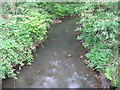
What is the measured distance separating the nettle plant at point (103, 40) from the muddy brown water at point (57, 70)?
0.42 m

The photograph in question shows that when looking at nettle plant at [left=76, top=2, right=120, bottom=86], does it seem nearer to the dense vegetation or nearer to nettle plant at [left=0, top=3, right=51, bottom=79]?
the dense vegetation

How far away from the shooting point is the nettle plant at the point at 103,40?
168 inches

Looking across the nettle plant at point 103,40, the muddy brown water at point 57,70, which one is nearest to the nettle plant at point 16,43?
the muddy brown water at point 57,70

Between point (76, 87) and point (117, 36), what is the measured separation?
7.77 ft

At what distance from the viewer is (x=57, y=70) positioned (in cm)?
470

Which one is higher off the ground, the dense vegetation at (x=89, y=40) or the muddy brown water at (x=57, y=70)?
the dense vegetation at (x=89, y=40)

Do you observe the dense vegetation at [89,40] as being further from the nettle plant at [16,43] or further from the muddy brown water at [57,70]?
the muddy brown water at [57,70]

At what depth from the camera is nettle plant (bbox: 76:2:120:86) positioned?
4265 mm

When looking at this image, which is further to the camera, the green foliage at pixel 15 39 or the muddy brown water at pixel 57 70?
the green foliage at pixel 15 39

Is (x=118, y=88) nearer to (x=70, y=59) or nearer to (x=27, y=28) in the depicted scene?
(x=70, y=59)

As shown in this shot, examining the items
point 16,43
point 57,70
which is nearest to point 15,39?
point 16,43

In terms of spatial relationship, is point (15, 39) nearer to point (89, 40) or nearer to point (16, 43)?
point (16, 43)

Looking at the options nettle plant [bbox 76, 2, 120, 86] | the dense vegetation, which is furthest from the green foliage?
nettle plant [bbox 76, 2, 120, 86]

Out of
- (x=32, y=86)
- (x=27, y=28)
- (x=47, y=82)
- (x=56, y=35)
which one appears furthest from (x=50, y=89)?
(x=56, y=35)
